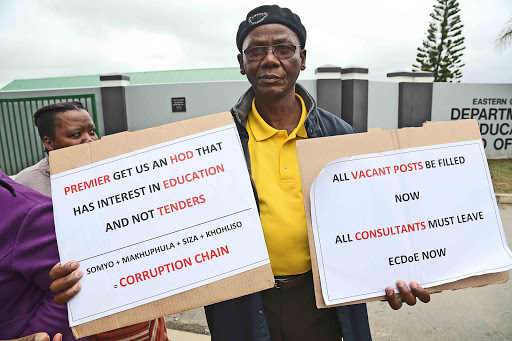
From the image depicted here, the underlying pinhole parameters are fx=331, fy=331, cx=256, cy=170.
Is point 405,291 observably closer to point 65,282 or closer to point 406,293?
point 406,293

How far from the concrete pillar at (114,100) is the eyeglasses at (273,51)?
9.56m

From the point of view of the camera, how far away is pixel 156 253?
1021 millimetres

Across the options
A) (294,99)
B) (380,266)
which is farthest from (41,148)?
(380,266)

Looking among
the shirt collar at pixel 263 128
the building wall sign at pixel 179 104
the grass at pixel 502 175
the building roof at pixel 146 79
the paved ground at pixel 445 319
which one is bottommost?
the grass at pixel 502 175

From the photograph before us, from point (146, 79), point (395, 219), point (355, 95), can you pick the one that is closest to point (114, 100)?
point (355, 95)

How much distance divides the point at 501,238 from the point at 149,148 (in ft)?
4.02

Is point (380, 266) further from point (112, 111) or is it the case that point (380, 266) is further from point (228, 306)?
point (112, 111)

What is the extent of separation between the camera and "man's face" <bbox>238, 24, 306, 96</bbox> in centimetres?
138

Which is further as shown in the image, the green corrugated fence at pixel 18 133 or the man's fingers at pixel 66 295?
the green corrugated fence at pixel 18 133

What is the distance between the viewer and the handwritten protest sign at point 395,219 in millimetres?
1101

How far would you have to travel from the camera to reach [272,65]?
54.4 inches

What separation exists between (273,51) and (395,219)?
820 mm

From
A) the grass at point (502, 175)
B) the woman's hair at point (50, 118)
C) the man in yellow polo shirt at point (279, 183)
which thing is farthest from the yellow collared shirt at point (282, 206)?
the grass at point (502, 175)

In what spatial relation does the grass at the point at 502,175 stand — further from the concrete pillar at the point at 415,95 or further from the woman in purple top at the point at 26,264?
the woman in purple top at the point at 26,264
